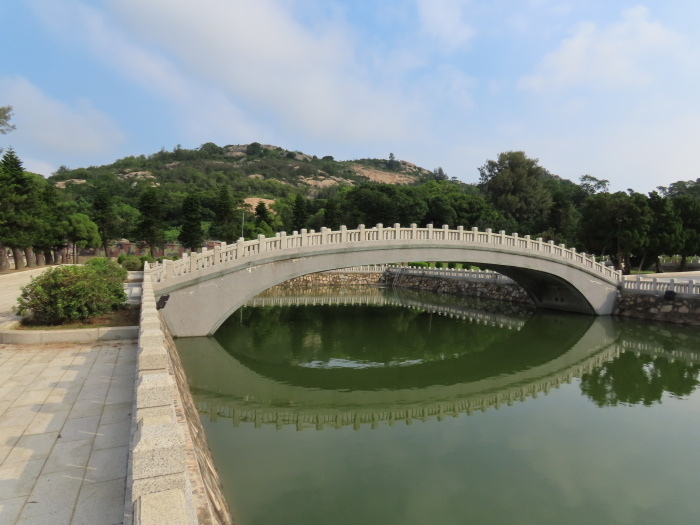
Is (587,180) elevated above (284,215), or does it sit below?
above

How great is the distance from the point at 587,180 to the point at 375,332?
55.1 meters

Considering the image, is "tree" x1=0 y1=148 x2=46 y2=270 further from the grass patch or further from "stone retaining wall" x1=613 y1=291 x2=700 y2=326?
"stone retaining wall" x1=613 y1=291 x2=700 y2=326

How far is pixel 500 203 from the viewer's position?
48500 mm

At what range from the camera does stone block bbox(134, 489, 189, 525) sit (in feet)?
5.75

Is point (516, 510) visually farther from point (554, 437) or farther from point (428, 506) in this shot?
point (554, 437)

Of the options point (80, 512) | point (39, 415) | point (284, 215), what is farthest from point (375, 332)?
point (284, 215)

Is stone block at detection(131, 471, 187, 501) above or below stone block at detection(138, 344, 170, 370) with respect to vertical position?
below

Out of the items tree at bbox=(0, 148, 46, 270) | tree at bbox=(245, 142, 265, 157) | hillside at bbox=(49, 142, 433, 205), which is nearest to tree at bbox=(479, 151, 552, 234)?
hillside at bbox=(49, 142, 433, 205)

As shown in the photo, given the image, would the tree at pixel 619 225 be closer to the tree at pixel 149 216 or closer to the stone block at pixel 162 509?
the tree at pixel 149 216

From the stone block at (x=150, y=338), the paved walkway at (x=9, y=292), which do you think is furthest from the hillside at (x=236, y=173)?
the stone block at (x=150, y=338)

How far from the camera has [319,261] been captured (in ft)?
42.5

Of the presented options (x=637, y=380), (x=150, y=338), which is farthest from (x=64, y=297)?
(x=637, y=380)

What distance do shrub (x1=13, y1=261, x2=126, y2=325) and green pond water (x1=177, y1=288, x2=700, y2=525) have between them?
245 cm

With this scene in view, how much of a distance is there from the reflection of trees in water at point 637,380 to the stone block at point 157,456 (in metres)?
8.39
